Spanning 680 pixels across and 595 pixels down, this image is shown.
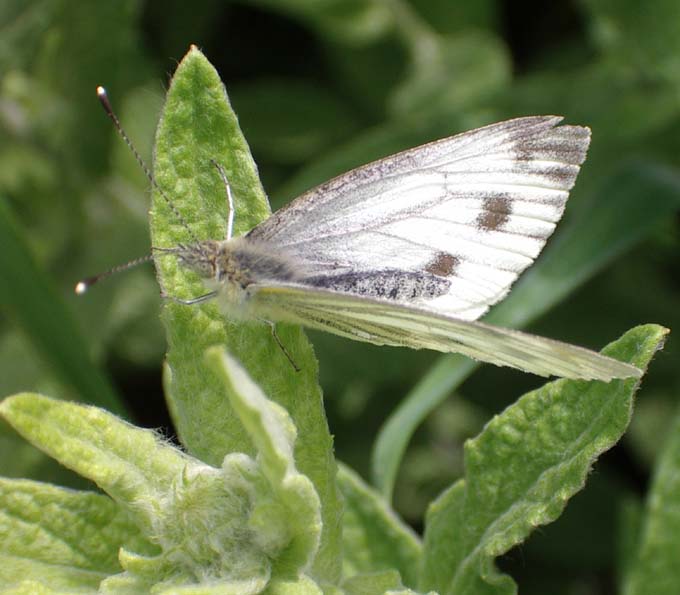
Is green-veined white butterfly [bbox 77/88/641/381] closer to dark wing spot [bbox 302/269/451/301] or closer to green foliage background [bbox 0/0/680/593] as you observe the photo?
dark wing spot [bbox 302/269/451/301]

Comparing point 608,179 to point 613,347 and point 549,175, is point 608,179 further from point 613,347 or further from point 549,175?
point 613,347

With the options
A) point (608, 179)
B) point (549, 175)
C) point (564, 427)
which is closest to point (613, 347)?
point (564, 427)

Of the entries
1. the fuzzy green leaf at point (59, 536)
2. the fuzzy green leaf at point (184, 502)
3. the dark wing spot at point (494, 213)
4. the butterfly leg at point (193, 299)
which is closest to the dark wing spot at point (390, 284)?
the dark wing spot at point (494, 213)

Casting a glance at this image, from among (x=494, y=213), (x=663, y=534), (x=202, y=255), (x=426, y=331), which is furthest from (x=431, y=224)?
(x=663, y=534)

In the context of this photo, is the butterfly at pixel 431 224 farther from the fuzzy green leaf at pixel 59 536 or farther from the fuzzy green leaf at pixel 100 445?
the fuzzy green leaf at pixel 59 536

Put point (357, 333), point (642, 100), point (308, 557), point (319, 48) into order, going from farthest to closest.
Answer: point (319, 48) → point (642, 100) → point (357, 333) → point (308, 557)

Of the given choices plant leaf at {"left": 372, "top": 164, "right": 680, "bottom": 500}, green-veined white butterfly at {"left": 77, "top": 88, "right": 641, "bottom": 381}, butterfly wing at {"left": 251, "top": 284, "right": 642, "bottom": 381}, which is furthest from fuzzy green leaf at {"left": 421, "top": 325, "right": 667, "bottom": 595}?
plant leaf at {"left": 372, "top": 164, "right": 680, "bottom": 500}

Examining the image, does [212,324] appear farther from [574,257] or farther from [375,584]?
[574,257]
